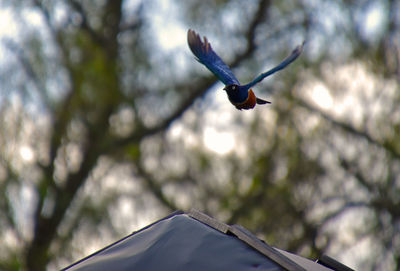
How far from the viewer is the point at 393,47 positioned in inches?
373

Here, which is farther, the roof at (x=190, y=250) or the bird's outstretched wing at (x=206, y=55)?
the bird's outstretched wing at (x=206, y=55)

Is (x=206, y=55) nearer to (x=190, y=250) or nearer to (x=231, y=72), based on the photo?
→ (x=231, y=72)

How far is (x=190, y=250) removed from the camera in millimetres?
2164

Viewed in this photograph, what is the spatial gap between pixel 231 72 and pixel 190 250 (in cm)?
85

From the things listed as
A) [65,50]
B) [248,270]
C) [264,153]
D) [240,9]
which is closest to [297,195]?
[264,153]

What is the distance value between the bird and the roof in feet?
1.50

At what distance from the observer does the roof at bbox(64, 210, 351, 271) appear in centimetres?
209

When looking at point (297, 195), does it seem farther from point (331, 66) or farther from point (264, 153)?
point (331, 66)

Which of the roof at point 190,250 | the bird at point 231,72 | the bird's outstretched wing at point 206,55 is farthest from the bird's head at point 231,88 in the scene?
the roof at point 190,250

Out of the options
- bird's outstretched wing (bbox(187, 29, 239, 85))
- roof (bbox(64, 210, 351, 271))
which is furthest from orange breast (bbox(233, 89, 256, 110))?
roof (bbox(64, 210, 351, 271))

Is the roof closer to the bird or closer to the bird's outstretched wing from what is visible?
the bird

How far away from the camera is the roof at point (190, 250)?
209 centimetres

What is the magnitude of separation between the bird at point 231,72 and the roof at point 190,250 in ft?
1.50

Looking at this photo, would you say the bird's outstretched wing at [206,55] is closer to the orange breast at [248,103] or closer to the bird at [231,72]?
the bird at [231,72]
